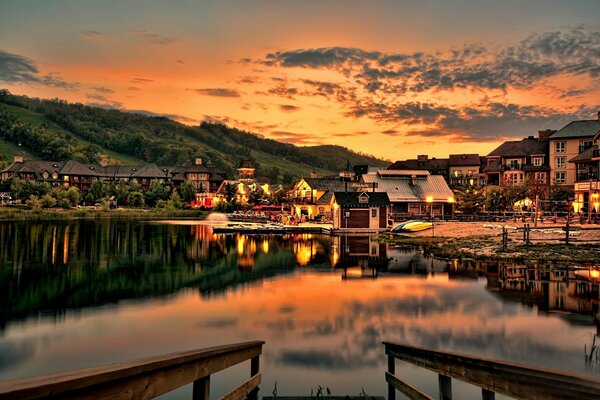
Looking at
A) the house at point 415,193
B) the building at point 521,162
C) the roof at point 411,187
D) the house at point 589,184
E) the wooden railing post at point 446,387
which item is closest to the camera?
the wooden railing post at point 446,387

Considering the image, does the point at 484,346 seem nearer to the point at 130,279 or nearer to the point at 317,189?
the point at 130,279

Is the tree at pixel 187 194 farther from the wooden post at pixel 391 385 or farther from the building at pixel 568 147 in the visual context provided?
the wooden post at pixel 391 385

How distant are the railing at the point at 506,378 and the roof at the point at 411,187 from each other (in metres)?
72.5

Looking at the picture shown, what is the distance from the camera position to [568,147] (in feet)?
276

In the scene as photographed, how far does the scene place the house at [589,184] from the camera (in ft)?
178

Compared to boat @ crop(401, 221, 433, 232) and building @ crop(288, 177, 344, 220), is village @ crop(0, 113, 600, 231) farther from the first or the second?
boat @ crop(401, 221, 433, 232)

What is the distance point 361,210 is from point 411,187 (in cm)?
2136

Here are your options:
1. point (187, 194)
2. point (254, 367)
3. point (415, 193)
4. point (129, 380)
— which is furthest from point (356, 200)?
point (187, 194)

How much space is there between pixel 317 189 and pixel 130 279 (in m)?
64.3

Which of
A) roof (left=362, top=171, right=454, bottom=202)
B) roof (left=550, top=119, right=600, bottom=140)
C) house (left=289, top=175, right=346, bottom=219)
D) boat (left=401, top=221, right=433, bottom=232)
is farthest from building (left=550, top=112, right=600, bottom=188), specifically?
house (left=289, top=175, right=346, bottom=219)

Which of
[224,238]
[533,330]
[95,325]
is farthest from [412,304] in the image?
[224,238]

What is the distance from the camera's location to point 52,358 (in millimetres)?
13891

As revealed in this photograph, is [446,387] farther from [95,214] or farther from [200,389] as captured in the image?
[95,214]

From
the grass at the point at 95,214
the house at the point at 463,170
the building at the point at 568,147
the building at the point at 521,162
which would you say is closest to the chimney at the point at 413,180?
the building at the point at 521,162
